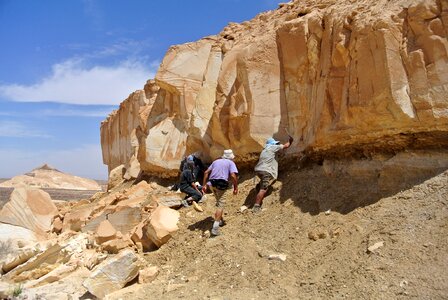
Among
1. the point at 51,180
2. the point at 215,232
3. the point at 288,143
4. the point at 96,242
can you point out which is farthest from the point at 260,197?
the point at 51,180

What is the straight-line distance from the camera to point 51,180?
140 ft

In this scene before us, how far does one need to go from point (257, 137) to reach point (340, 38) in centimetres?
253

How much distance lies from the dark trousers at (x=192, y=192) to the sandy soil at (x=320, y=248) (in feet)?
3.92

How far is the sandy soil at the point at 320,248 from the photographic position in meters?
A: 4.86

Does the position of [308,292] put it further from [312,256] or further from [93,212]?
[93,212]

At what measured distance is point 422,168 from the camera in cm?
573

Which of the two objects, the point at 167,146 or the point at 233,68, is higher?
the point at 233,68

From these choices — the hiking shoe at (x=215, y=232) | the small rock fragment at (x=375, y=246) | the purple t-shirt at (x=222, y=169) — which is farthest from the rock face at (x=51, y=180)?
the small rock fragment at (x=375, y=246)

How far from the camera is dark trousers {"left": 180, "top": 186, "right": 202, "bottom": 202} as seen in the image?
8.78m

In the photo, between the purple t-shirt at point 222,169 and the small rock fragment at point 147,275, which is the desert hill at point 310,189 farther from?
the purple t-shirt at point 222,169

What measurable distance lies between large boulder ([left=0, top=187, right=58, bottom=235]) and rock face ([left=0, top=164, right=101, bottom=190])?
2896cm

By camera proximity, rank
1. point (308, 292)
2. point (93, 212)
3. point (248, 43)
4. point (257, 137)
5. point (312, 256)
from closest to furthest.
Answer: point (308, 292) → point (312, 256) → point (257, 137) → point (248, 43) → point (93, 212)

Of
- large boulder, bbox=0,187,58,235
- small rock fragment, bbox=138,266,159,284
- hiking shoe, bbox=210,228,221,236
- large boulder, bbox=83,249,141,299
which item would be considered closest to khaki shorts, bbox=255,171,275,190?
hiking shoe, bbox=210,228,221,236

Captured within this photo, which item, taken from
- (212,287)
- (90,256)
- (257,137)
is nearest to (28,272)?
(90,256)
